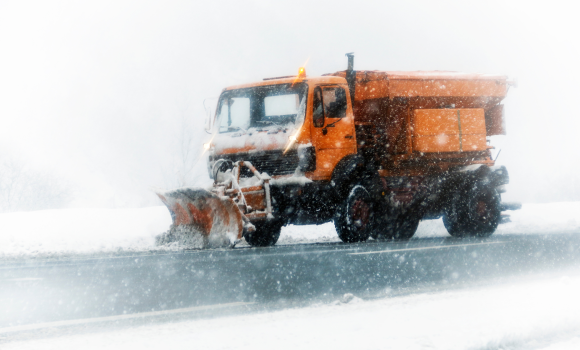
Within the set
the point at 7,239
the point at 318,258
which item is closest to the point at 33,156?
the point at 7,239

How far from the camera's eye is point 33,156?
8650 cm

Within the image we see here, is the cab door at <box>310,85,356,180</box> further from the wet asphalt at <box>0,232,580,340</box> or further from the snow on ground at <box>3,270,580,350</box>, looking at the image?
the snow on ground at <box>3,270,580,350</box>

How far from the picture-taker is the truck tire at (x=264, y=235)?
13.3 metres

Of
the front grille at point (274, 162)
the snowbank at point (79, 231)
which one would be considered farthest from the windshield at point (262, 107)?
the snowbank at point (79, 231)

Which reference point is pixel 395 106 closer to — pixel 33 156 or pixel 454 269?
pixel 454 269

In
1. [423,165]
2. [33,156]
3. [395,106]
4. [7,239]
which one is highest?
[395,106]

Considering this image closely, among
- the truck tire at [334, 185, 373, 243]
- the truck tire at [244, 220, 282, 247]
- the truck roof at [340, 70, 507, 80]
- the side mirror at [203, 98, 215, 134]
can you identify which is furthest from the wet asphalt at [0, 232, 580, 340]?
the truck roof at [340, 70, 507, 80]

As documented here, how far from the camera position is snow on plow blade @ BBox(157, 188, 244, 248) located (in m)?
11.0

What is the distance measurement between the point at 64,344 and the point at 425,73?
1087 centimetres

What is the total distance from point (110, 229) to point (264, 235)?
4279mm

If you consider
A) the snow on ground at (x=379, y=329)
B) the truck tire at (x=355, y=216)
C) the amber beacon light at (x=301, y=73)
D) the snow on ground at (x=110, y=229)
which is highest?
the amber beacon light at (x=301, y=73)

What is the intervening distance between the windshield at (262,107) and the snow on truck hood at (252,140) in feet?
0.48

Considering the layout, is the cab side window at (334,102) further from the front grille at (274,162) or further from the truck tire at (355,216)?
the truck tire at (355,216)

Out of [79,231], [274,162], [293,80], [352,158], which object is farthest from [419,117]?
[79,231]
